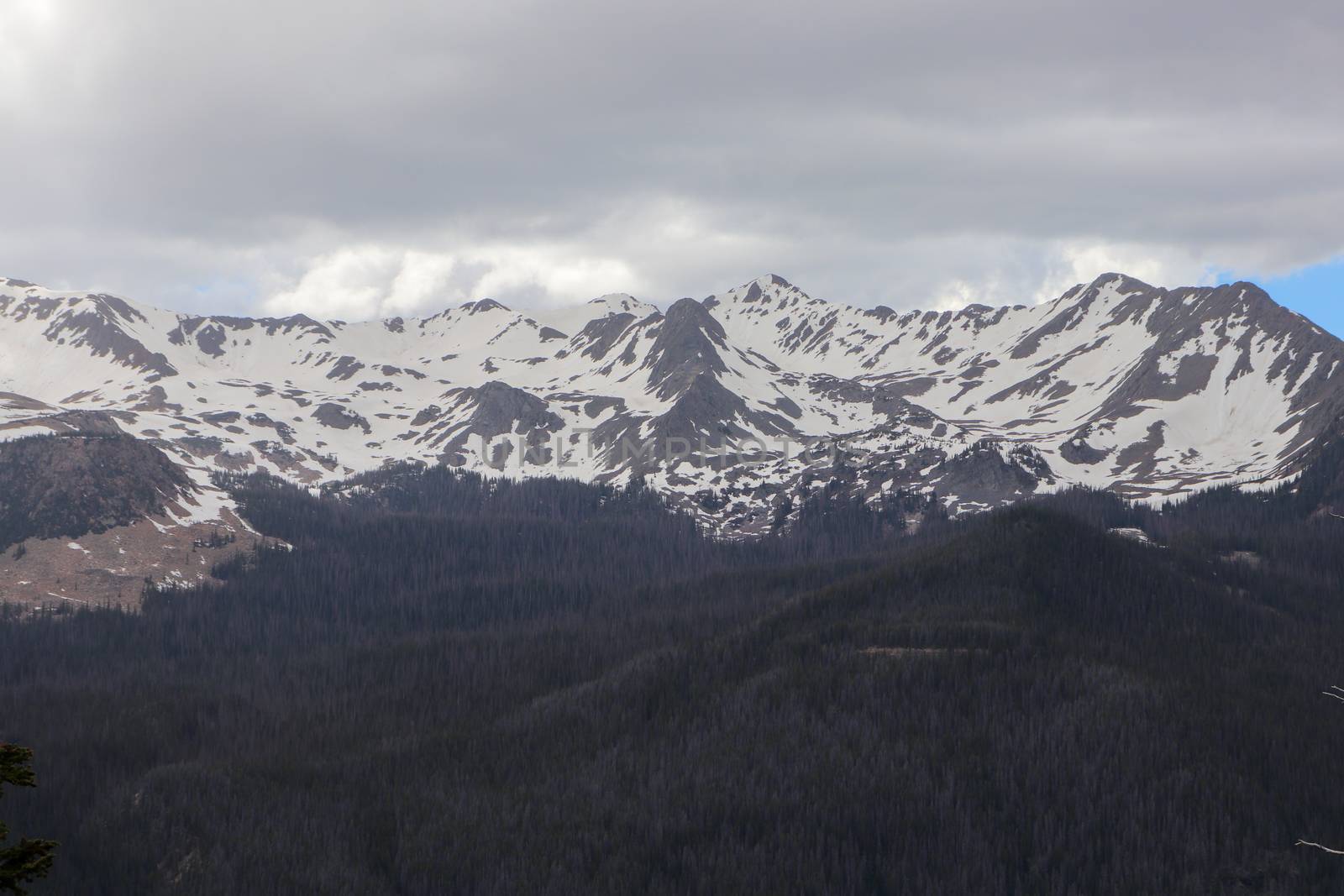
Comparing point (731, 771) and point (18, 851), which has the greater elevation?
point (18, 851)

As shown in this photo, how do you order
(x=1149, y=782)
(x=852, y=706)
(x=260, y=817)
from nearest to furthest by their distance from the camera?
(x=260, y=817) → (x=1149, y=782) → (x=852, y=706)

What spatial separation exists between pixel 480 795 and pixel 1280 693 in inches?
4422

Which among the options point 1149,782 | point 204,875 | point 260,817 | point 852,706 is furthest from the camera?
point 852,706

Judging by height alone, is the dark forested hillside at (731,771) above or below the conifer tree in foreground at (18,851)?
below

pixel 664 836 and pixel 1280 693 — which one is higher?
pixel 1280 693

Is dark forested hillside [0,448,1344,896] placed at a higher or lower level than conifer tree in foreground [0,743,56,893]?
lower

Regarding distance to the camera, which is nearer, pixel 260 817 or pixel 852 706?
pixel 260 817

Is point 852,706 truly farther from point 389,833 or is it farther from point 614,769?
point 389,833

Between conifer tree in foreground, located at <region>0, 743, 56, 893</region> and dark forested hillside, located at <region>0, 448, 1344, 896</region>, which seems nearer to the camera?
conifer tree in foreground, located at <region>0, 743, 56, 893</region>

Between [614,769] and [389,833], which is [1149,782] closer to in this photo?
[614,769]

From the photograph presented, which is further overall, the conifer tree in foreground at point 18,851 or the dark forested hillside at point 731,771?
the dark forested hillside at point 731,771

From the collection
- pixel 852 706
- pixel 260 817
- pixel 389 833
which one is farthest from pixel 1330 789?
pixel 260 817

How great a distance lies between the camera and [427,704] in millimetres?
183000

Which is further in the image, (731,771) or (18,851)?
(731,771)
